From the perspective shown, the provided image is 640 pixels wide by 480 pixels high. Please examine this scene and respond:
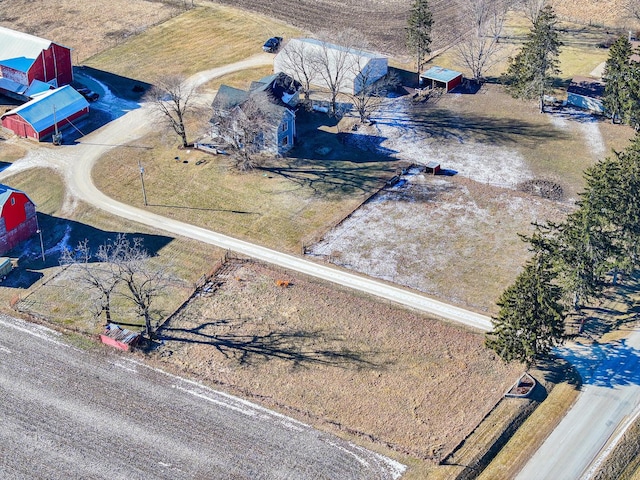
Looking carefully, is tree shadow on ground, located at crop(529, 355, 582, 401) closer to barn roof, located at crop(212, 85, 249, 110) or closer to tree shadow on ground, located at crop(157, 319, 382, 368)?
tree shadow on ground, located at crop(157, 319, 382, 368)

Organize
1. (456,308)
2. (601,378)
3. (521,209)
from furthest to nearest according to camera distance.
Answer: (521,209), (456,308), (601,378)

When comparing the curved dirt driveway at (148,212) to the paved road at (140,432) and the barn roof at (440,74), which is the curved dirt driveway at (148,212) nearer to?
the paved road at (140,432)

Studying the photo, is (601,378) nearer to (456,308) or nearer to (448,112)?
(456,308)

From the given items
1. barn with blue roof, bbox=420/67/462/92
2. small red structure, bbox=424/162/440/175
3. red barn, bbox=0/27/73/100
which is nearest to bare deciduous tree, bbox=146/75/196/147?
red barn, bbox=0/27/73/100

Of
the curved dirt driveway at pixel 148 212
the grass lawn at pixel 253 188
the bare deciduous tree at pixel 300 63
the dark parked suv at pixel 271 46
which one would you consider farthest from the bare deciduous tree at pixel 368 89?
the curved dirt driveway at pixel 148 212

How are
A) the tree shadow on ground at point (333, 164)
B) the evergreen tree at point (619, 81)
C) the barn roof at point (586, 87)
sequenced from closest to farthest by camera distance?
the tree shadow on ground at point (333, 164) → the evergreen tree at point (619, 81) → the barn roof at point (586, 87)

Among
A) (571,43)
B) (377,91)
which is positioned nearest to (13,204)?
(377,91)

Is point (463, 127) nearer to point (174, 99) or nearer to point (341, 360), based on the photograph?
point (174, 99)
